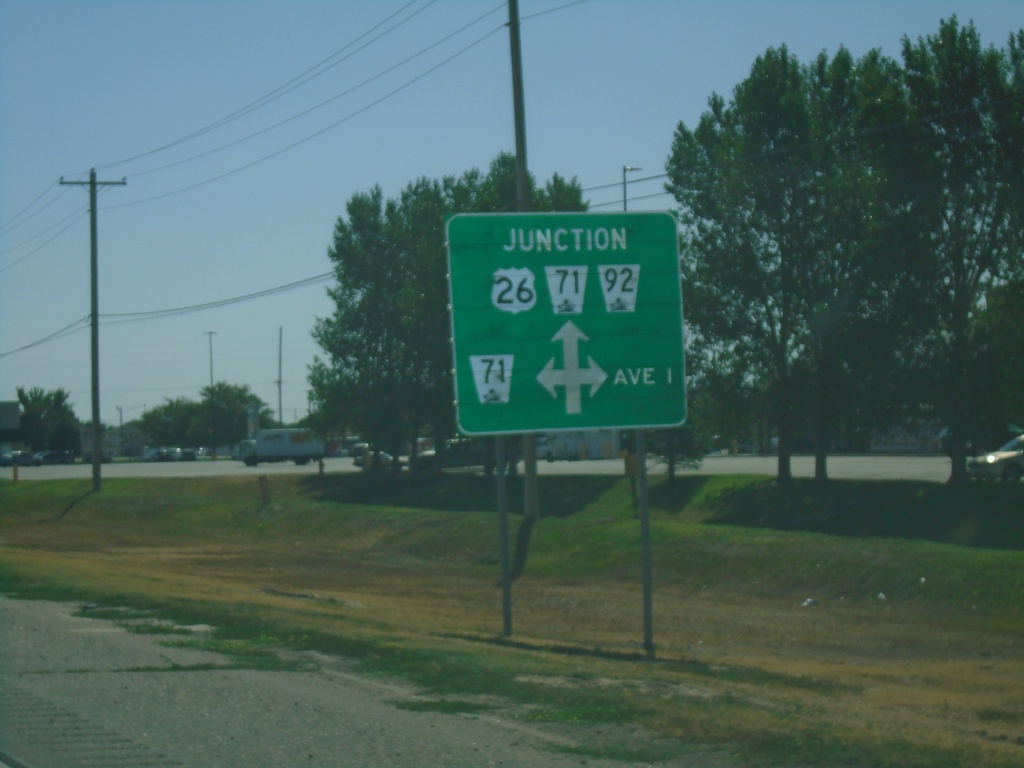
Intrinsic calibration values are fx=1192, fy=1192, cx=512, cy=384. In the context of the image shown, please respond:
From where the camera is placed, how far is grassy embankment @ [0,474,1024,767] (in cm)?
888

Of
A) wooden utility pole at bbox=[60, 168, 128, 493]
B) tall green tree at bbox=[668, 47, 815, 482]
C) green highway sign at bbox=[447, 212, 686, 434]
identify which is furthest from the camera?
wooden utility pole at bbox=[60, 168, 128, 493]

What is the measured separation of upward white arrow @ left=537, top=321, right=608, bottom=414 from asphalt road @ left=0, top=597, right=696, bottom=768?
4967mm

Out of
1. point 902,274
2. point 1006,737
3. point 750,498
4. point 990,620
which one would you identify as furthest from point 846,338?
point 1006,737

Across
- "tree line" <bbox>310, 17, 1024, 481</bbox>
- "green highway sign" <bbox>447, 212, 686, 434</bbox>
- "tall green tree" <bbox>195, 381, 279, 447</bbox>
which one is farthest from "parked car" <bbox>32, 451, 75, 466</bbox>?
"green highway sign" <bbox>447, 212, 686, 434</bbox>

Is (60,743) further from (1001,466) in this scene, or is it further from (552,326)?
(1001,466)

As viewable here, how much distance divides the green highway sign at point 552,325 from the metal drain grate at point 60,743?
6812 millimetres

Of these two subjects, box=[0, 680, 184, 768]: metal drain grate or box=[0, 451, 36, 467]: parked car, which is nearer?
box=[0, 680, 184, 768]: metal drain grate

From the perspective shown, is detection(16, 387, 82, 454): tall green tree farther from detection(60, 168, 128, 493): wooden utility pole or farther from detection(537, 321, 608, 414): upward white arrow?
detection(537, 321, 608, 414): upward white arrow

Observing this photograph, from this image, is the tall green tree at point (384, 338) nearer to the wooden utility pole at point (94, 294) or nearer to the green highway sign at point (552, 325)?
the wooden utility pole at point (94, 294)

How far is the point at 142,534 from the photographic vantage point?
41.3m

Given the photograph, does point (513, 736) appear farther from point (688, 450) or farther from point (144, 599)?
point (688, 450)

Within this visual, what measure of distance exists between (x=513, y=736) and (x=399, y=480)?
45.6 m

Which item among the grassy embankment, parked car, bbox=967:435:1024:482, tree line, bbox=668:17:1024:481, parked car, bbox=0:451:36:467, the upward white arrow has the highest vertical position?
tree line, bbox=668:17:1024:481

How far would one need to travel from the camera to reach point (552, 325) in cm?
1474
